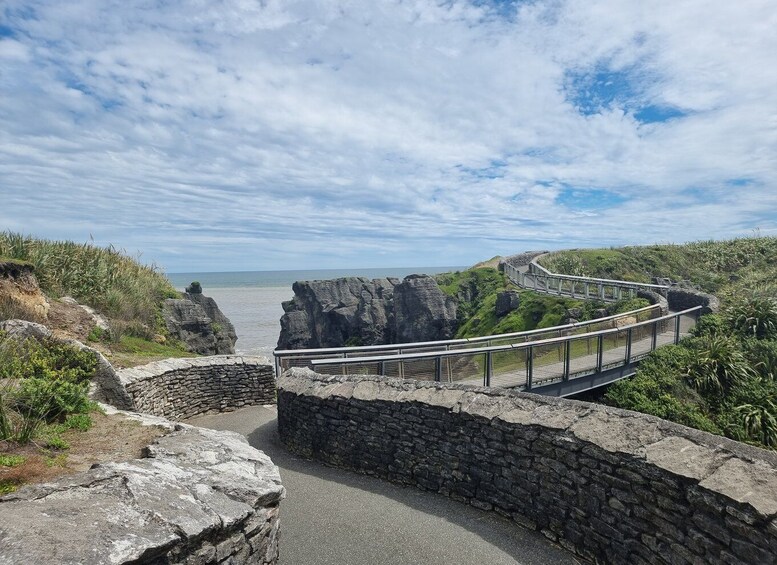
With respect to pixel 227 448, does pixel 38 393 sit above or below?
above

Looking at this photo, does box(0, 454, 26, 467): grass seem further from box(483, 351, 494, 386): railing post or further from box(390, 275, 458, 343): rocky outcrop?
box(390, 275, 458, 343): rocky outcrop

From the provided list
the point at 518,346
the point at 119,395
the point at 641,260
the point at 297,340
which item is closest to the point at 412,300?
the point at 297,340

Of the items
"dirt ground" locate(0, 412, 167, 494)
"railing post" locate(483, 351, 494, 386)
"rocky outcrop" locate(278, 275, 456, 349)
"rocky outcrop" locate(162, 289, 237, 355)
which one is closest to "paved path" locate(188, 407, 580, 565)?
"dirt ground" locate(0, 412, 167, 494)

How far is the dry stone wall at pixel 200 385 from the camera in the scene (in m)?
10.6

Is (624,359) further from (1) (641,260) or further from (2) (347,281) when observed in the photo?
(2) (347,281)

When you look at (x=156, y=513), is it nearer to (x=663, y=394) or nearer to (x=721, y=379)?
(x=663, y=394)

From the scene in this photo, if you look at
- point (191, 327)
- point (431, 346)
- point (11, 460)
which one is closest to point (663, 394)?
point (431, 346)

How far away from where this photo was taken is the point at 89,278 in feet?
53.4

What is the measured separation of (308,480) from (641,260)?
126 ft

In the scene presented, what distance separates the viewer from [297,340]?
49938mm

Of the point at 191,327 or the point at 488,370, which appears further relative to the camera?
the point at 191,327

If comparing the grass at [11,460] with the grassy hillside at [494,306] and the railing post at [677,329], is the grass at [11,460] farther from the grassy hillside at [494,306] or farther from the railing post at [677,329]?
the grassy hillside at [494,306]

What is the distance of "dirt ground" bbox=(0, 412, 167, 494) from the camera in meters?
4.59

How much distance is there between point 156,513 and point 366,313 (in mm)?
44753
